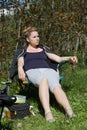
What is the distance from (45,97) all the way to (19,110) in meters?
0.43

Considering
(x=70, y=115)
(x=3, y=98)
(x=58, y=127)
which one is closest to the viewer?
(x=3, y=98)

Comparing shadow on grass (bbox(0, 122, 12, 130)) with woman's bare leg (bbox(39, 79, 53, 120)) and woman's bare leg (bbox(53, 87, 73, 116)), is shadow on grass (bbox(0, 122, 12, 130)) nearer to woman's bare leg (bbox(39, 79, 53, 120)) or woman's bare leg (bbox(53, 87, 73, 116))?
woman's bare leg (bbox(39, 79, 53, 120))

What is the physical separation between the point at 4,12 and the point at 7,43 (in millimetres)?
662

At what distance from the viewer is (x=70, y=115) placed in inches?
242

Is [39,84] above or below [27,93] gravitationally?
above

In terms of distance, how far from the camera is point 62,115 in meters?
6.42

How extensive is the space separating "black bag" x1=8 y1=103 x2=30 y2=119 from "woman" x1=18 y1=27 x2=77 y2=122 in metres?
0.28

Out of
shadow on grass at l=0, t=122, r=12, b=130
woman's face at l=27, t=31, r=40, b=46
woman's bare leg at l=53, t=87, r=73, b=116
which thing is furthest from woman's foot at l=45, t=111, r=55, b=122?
woman's face at l=27, t=31, r=40, b=46

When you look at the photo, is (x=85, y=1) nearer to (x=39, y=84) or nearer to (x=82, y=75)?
(x=82, y=75)

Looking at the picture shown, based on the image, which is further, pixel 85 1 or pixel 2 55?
pixel 85 1

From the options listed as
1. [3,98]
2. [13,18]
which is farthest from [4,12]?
[3,98]

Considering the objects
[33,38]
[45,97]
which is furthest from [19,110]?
[33,38]

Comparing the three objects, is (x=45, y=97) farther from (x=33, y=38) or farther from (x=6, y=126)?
(x=33, y=38)

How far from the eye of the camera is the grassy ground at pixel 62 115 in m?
5.82
